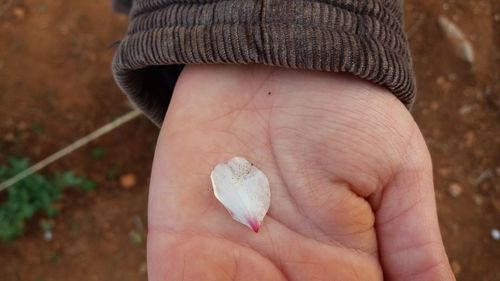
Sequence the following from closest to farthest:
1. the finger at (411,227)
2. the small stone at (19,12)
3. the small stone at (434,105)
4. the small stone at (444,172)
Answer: the finger at (411,227) → the small stone at (444,172) → the small stone at (434,105) → the small stone at (19,12)

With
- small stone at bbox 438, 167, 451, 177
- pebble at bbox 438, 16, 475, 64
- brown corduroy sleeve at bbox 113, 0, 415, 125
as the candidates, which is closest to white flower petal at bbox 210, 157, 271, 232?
brown corduroy sleeve at bbox 113, 0, 415, 125

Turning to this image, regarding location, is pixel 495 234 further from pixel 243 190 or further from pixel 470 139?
pixel 243 190

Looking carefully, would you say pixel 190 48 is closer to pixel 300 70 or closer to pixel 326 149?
pixel 300 70

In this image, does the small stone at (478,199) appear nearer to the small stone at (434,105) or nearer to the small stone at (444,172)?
the small stone at (444,172)

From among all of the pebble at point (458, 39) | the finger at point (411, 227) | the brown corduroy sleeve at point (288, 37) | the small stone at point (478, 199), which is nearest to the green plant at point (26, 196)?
the brown corduroy sleeve at point (288, 37)

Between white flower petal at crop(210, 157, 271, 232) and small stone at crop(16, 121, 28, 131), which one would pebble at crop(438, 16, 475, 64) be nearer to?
white flower petal at crop(210, 157, 271, 232)

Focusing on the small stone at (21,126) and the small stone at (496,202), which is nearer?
the small stone at (496,202)

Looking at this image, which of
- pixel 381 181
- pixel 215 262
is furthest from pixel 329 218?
pixel 215 262
